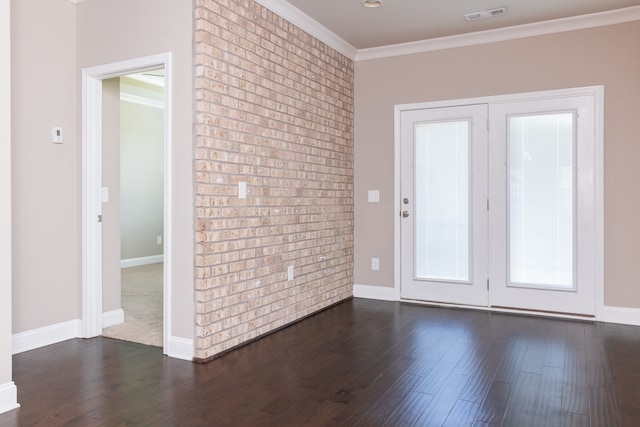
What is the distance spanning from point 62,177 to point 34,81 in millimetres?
718

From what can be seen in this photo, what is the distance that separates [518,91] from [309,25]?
6.72 feet

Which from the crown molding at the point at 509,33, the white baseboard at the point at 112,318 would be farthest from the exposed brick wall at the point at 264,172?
the white baseboard at the point at 112,318

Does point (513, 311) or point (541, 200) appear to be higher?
point (541, 200)

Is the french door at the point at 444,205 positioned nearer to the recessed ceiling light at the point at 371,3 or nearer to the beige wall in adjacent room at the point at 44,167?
the recessed ceiling light at the point at 371,3

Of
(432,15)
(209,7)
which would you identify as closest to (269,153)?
(209,7)

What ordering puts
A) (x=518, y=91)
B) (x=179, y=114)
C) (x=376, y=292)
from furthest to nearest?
(x=376, y=292)
(x=518, y=91)
(x=179, y=114)

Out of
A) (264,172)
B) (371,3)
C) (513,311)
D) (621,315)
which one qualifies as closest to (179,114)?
(264,172)

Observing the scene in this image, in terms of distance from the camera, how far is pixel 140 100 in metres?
7.57

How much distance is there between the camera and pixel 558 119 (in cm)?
429

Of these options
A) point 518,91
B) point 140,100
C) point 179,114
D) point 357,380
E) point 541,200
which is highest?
point 140,100

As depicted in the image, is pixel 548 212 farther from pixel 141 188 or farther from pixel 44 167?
pixel 141 188

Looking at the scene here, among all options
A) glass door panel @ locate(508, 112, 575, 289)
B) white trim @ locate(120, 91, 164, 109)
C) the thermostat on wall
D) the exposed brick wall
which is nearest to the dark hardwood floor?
the exposed brick wall

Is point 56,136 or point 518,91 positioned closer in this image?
point 56,136

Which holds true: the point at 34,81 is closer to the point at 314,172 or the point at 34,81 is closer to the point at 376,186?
→ the point at 314,172
